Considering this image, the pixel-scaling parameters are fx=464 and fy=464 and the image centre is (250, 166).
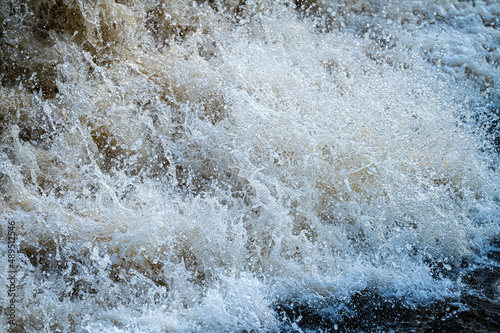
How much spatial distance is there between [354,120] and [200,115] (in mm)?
980

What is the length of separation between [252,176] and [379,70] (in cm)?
148

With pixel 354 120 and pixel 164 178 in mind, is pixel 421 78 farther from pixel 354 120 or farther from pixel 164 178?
pixel 164 178

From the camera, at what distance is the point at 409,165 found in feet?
9.33

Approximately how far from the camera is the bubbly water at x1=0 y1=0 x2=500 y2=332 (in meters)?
2.15

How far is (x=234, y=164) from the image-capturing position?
2.80 meters

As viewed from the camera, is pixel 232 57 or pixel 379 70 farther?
pixel 379 70

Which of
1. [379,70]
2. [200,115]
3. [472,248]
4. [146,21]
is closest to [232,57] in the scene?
[200,115]

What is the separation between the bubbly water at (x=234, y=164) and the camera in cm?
215

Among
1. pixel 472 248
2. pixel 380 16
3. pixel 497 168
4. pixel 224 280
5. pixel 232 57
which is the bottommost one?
pixel 224 280

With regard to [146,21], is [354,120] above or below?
below

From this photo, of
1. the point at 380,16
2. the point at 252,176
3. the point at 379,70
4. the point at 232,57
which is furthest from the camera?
the point at 380,16

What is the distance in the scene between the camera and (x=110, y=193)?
2463 millimetres

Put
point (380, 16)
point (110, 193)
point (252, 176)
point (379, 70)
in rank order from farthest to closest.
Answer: point (380, 16)
point (379, 70)
point (252, 176)
point (110, 193)

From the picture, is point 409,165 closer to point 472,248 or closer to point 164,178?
point 472,248
